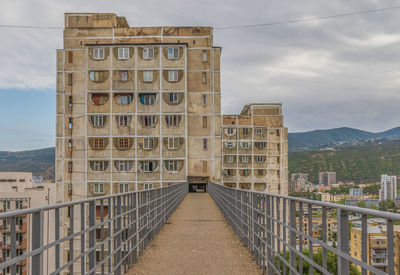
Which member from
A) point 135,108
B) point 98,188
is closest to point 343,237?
point 135,108

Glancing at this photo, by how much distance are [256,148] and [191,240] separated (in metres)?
68.2

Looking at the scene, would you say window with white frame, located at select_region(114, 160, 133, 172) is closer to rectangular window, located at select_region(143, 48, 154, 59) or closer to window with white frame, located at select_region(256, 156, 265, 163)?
rectangular window, located at select_region(143, 48, 154, 59)

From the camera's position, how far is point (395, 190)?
116m

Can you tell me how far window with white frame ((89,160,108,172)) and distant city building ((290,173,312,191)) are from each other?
114 metres

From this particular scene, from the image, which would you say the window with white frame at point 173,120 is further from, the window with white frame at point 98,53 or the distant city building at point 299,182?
the distant city building at point 299,182

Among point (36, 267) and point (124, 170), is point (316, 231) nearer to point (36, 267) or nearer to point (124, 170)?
point (36, 267)

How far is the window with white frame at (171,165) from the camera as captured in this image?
168ft

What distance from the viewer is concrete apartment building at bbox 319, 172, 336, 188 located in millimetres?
172750

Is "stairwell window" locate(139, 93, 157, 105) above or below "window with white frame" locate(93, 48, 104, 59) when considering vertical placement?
A: below

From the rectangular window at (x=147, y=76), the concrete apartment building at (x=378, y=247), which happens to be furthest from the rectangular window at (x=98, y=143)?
the concrete apartment building at (x=378, y=247)

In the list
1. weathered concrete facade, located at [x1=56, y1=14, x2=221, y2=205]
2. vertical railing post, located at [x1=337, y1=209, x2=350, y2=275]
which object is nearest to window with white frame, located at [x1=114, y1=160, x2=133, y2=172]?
weathered concrete facade, located at [x1=56, y1=14, x2=221, y2=205]

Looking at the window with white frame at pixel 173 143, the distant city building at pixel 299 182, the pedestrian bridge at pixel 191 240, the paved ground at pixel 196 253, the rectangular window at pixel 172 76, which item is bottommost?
the distant city building at pixel 299 182

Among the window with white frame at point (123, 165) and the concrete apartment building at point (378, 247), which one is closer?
the concrete apartment building at point (378, 247)

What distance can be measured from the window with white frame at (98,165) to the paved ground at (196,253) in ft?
126
